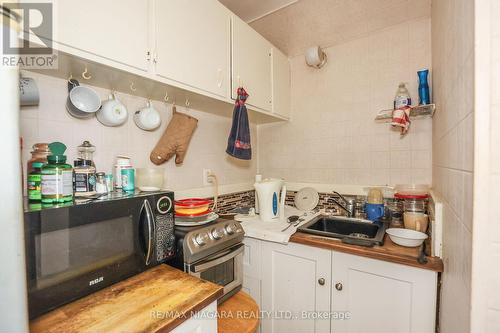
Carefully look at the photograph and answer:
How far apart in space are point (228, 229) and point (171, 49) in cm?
90

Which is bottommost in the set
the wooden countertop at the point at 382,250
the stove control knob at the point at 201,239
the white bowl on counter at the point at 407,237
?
the wooden countertop at the point at 382,250

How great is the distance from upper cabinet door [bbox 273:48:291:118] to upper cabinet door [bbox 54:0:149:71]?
1076 mm

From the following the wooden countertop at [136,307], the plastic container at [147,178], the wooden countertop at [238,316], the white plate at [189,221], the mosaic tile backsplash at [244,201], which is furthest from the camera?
the mosaic tile backsplash at [244,201]

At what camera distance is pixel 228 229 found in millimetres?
1154

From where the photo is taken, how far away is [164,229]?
3.18 ft

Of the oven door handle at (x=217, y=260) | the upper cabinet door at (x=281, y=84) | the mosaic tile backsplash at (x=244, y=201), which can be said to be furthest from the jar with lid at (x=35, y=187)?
the upper cabinet door at (x=281, y=84)

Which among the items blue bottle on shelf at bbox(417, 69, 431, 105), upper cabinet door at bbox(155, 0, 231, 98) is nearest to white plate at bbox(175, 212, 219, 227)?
upper cabinet door at bbox(155, 0, 231, 98)

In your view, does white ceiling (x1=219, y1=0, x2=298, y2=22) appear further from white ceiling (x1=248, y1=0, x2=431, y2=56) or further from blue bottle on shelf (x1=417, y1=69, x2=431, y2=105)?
blue bottle on shelf (x1=417, y1=69, x2=431, y2=105)

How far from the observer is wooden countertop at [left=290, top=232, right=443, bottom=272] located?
0.98 m

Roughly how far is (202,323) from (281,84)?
1.73 metres

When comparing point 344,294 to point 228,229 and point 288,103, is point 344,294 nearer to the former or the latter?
point 228,229

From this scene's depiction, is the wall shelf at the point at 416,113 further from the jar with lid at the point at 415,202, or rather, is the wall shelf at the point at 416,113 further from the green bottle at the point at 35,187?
the green bottle at the point at 35,187

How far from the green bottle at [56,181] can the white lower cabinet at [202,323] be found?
56 centimetres

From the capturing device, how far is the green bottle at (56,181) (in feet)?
2.43
